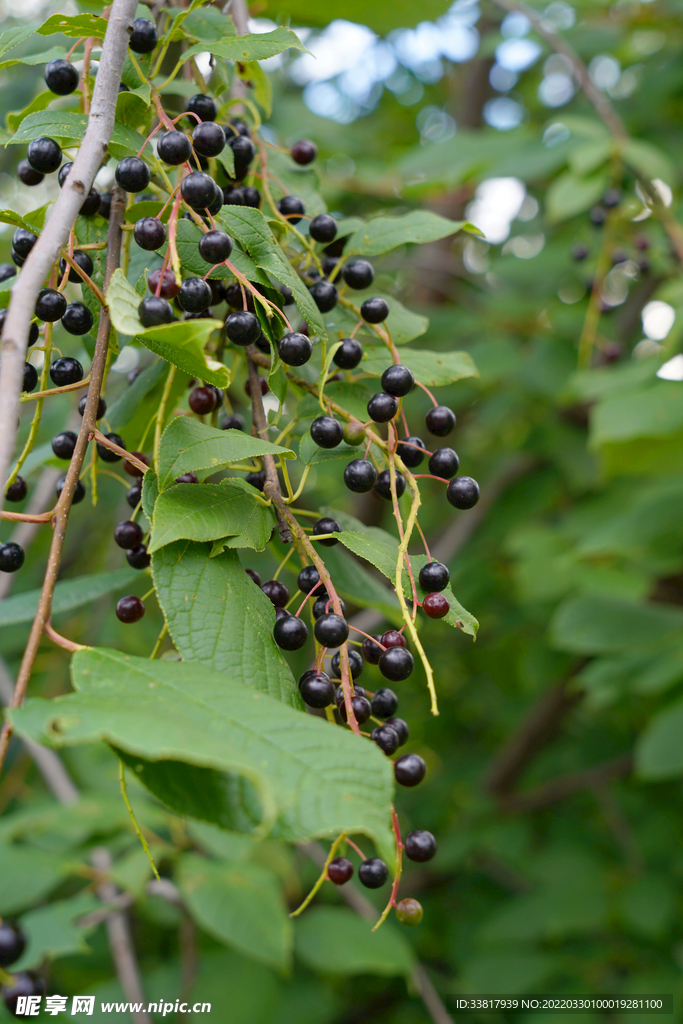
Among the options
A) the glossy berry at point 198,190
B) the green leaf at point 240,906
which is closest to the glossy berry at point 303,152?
the glossy berry at point 198,190

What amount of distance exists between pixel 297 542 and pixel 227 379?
0.21m

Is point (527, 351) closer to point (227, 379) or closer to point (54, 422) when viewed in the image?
point (54, 422)

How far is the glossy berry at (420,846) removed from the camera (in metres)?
0.90

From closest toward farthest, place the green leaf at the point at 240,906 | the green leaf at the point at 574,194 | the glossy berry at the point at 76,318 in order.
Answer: the glossy berry at the point at 76,318 → the green leaf at the point at 240,906 → the green leaf at the point at 574,194

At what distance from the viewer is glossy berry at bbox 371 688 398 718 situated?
3.07 feet

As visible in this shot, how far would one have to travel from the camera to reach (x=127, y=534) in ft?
3.48

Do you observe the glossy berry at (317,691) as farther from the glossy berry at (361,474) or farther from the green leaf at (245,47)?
the green leaf at (245,47)

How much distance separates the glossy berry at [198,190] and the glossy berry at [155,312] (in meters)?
0.16

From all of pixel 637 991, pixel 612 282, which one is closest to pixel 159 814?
pixel 637 991

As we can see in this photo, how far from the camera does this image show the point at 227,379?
2.51 feet

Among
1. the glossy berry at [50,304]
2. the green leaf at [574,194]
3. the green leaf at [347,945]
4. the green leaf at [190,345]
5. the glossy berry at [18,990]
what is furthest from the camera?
the green leaf at [347,945]

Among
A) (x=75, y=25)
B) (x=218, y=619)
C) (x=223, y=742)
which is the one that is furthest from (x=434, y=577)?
(x=75, y=25)

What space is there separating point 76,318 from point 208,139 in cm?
30

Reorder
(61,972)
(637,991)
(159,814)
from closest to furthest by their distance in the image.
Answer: (159,814)
(637,991)
(61,972)
